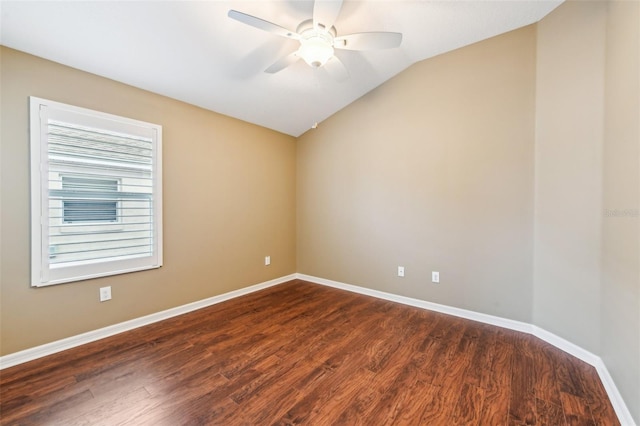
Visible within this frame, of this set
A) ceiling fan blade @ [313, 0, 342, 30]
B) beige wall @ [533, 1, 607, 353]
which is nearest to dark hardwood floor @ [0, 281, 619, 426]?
beige wall @ [533, 1, 607, 353]

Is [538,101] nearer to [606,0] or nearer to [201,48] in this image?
[606,0]

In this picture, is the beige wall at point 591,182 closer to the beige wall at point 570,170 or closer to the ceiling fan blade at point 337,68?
the beige wall at point 570,170

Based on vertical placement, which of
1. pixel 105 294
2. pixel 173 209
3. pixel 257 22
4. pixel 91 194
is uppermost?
pixel 257 22

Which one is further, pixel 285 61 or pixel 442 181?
pixel 442 181

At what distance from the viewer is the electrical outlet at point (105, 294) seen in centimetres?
236

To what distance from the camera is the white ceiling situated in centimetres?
184

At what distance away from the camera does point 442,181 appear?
2924mm

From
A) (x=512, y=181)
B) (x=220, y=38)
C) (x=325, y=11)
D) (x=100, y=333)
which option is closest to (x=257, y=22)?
(x=325, y=11)

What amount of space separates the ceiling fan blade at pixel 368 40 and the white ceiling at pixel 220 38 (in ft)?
1.28

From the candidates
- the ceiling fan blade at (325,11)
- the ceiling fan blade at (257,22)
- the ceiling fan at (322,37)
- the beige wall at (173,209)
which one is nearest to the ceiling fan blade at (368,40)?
the ceiling fan at (322,37)

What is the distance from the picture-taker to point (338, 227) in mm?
3820

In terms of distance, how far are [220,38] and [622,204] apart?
309cm

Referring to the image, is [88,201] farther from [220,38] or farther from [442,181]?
[442,181]

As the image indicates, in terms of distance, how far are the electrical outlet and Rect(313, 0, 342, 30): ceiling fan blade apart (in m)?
2.79
